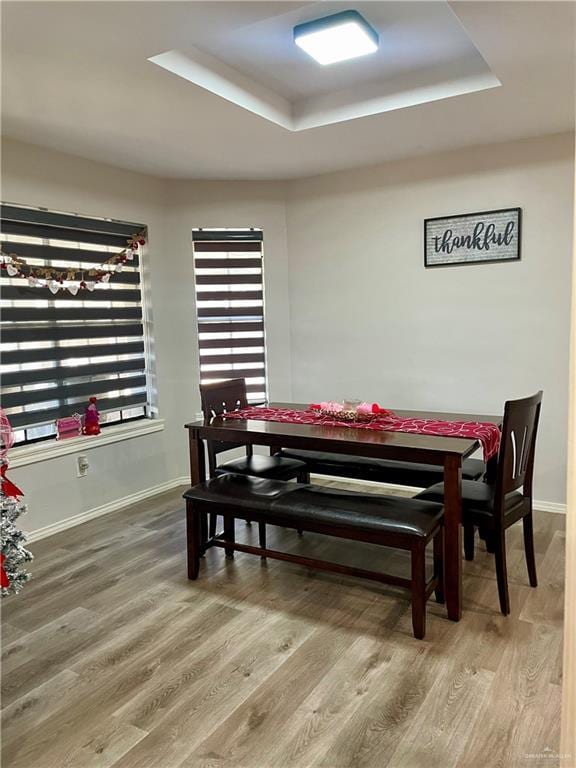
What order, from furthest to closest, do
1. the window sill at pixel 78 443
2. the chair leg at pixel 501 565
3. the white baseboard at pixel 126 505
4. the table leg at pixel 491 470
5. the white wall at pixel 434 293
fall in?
1. the white wall at pixel 434 293
2. the white baseboard at pixel 126 505
3. the window sill at pixel 78 443
4. the table leg at pixel 491 470
5. the chair leg at pixel 501 565

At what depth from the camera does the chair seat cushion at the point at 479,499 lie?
8.13 feet

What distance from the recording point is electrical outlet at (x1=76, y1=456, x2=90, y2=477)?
12.2 feet

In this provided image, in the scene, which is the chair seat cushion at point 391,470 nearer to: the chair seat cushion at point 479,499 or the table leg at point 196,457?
the chair seat cushion at point 479,499

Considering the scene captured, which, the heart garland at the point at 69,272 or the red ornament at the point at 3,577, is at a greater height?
the heart garland at the point at 69,272

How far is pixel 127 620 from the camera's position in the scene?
2.49 meters

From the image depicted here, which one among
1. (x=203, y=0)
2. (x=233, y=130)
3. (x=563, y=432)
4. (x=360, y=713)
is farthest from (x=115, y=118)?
(x=563, y=432)

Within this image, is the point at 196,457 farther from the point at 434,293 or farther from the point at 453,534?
the point at 434,293

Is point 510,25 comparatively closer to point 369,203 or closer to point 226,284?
point 369,203

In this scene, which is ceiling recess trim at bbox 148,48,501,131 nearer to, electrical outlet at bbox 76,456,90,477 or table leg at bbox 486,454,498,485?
table leg at bbox 486,454,498,485

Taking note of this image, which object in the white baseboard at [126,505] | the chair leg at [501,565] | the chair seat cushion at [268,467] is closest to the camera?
the chair leg at [501,565]

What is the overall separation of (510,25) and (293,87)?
4.32 feet

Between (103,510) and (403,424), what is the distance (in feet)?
7.39

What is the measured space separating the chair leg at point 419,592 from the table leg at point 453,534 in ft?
0.56

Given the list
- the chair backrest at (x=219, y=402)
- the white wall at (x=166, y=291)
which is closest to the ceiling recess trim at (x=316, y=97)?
the white wall at (x=166, y=291)
